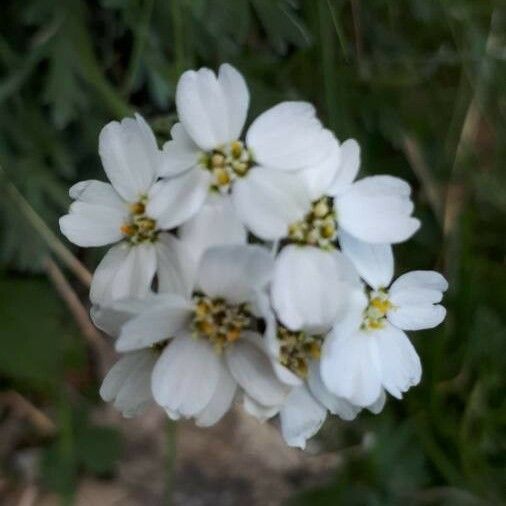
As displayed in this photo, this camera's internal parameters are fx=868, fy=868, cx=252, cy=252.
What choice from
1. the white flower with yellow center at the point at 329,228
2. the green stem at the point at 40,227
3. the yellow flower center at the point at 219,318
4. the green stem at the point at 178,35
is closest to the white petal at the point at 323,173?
the white flower with yellow center at the point at 329,228

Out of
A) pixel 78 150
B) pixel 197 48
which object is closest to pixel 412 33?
pixel 197 48

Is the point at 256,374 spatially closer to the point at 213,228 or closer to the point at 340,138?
the point at 213,228

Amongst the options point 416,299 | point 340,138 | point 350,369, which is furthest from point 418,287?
point 340,138

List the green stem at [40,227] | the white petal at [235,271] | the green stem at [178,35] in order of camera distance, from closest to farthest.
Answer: the white petal at [235,271] → the green stem at [178,35] → the green stem at [40,227]

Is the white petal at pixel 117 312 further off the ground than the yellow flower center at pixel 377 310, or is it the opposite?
the white petal at pixel 117 312

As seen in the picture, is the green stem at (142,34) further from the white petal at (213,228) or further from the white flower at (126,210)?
the white petal at (213,228)

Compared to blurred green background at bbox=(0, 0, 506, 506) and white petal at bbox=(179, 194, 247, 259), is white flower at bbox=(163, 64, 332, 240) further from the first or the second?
blurred green background at bbox=(0, 0, 506, 506)

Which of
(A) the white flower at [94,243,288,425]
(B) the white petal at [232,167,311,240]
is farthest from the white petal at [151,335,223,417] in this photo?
(B) the white petal at [232,167,311,240]

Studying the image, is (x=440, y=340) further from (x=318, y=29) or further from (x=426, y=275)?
(x=426, y=275)
